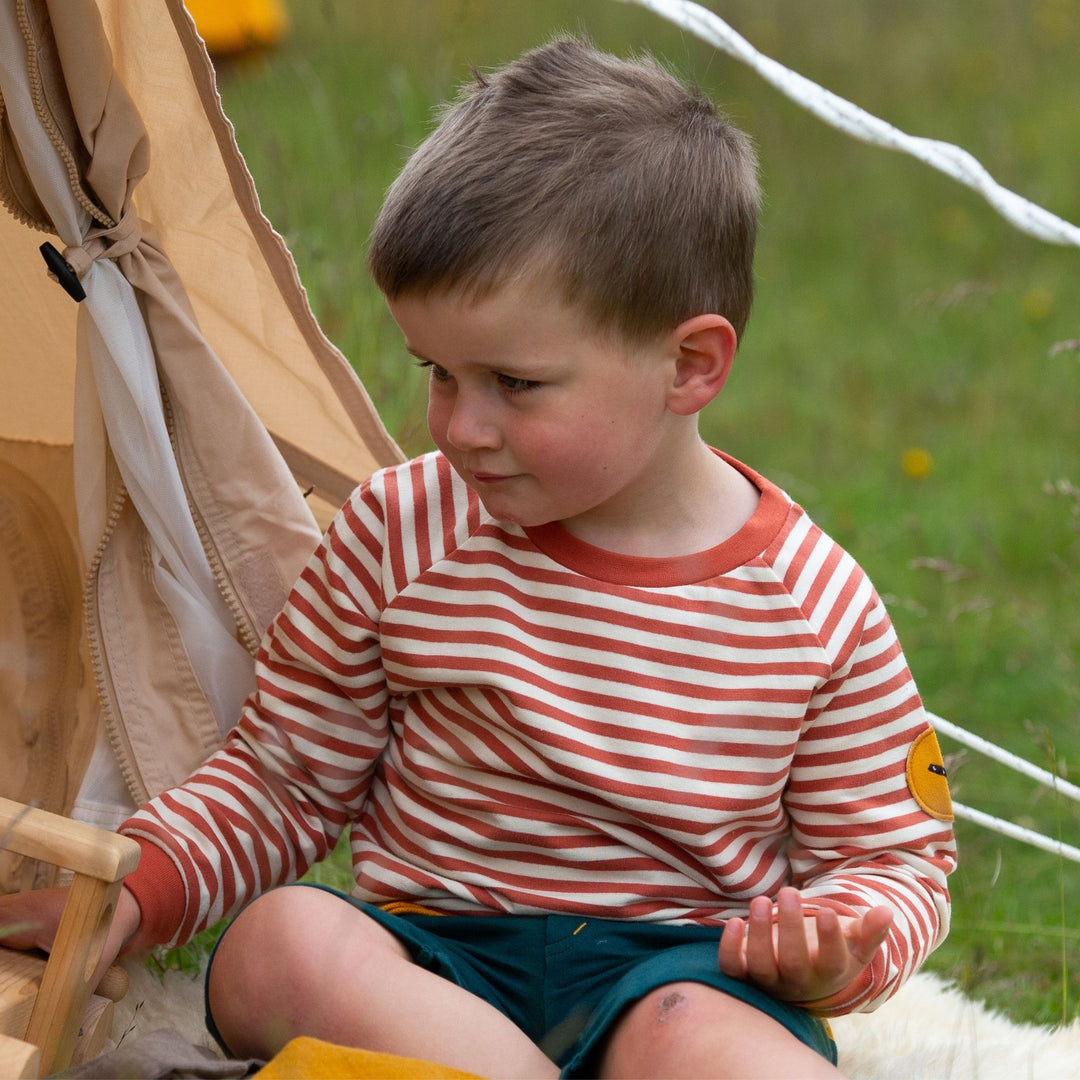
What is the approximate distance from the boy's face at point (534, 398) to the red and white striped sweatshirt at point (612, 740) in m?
0.11

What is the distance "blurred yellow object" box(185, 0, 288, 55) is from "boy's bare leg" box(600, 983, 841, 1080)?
377cm

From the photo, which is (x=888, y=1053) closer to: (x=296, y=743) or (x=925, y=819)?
(x=925, y=819)

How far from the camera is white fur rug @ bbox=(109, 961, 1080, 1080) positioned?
1.48 m

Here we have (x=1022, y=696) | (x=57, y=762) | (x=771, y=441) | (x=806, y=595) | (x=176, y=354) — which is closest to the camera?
(x=806, y=595)

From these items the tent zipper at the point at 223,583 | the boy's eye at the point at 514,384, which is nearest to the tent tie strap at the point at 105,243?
the tent zipper at the point at 223,583

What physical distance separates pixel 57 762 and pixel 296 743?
0.32m

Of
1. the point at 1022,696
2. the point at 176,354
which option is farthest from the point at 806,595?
the point at 1022,696

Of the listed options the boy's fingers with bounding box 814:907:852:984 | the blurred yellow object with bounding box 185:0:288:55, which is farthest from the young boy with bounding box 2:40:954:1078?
the blurred yellow object with bounding box 185:0:288:55

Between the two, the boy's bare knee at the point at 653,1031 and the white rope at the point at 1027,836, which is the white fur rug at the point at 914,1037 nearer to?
the white rope at the point at 1027,836

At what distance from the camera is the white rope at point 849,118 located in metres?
1.69

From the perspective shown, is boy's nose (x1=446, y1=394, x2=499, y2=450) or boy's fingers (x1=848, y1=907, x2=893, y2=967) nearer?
boy's fingers (x1=848, y1=907, x2=893, y2=967)

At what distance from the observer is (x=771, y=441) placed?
3.58 metres

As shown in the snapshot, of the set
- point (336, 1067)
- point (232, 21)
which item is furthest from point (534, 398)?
point (232, 21)

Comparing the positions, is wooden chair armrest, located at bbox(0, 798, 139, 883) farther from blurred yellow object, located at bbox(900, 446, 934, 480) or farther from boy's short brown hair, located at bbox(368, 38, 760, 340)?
blurred yellow object, located at bbox(900, 446, 934, 480)
